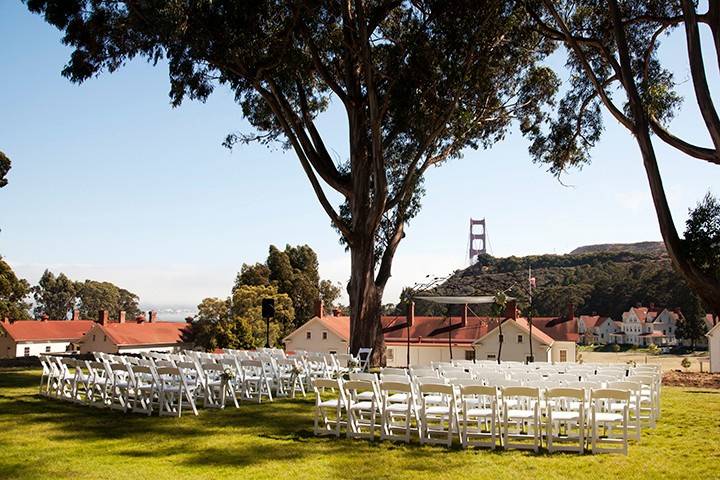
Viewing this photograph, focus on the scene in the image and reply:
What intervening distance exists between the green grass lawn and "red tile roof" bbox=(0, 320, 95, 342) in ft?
161

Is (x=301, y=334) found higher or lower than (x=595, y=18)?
lower

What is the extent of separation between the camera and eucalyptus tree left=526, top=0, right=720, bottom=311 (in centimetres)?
973

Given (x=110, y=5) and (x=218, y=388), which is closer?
(x=218, y=388)

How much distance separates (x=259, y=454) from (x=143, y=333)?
46.5 m

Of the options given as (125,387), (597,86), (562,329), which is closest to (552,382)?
(597,86)

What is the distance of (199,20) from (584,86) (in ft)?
29.1

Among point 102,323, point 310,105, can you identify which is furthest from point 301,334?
point 310,105

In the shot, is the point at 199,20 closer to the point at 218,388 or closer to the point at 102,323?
the point at 218,388

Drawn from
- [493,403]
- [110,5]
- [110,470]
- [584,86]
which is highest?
[110,5]

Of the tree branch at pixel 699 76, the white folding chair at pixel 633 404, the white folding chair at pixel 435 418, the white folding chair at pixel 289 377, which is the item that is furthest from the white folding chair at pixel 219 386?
the tree branch at pixel 699 76

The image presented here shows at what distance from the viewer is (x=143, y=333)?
170ft

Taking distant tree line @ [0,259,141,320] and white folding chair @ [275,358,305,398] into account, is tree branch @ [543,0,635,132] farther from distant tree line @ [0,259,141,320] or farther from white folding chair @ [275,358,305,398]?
distant tree line @ [0,259,141,320]

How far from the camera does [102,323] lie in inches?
1981


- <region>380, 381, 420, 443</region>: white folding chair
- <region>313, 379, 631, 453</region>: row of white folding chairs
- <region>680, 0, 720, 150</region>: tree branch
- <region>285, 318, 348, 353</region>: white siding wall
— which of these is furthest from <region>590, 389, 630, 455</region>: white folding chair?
<region>285, 318, 348, 353</region>: white siding wall
